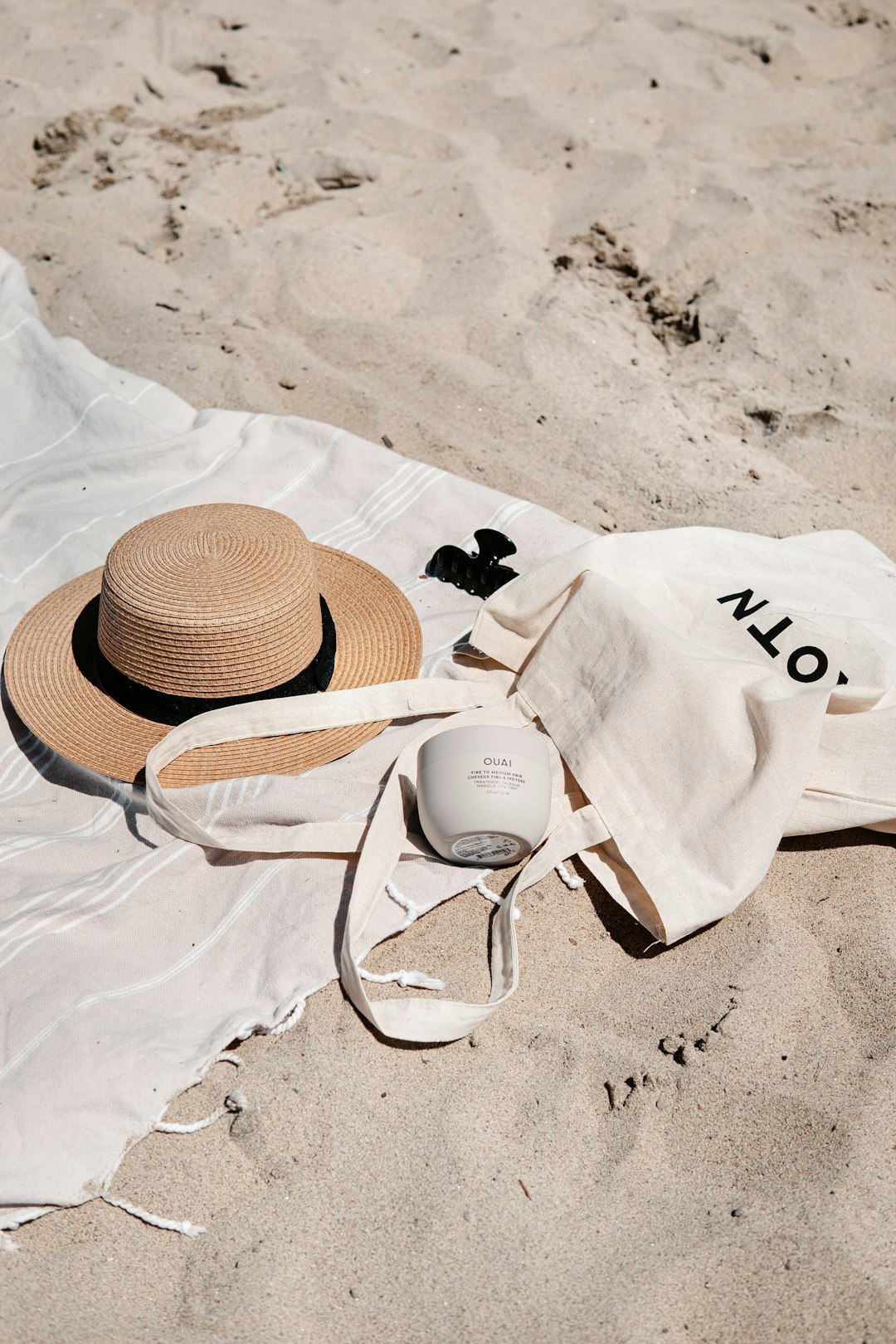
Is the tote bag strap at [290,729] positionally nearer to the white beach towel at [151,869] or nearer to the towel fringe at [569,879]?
the white beach towel at [151,869]

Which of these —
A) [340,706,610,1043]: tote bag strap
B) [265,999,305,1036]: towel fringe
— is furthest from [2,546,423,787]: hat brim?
[265,999,305,1036]: towel fringe

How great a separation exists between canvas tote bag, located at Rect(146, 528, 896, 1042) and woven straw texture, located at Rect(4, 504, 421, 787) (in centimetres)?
5

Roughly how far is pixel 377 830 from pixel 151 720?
0.42 metres

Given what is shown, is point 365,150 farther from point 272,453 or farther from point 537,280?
point 272,453

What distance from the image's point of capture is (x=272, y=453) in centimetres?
233

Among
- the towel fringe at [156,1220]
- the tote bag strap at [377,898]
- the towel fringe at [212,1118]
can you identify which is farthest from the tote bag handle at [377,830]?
the towel fringe at [156,1220]

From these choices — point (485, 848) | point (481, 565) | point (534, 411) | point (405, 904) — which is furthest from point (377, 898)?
point (534, 411)

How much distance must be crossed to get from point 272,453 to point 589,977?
1.42m

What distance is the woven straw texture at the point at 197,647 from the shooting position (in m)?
1.53

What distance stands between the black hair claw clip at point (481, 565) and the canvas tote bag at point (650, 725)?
193mm

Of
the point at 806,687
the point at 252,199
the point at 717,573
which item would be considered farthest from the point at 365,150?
the point at 806,687

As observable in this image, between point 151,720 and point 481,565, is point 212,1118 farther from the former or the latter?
point 481,565

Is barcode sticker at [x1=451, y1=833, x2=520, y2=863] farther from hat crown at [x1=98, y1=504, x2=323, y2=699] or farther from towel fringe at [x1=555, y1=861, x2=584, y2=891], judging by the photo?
hat crown at [x1=98, y1=504, x2=323, y2=699]

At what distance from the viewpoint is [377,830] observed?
153 centimetres
